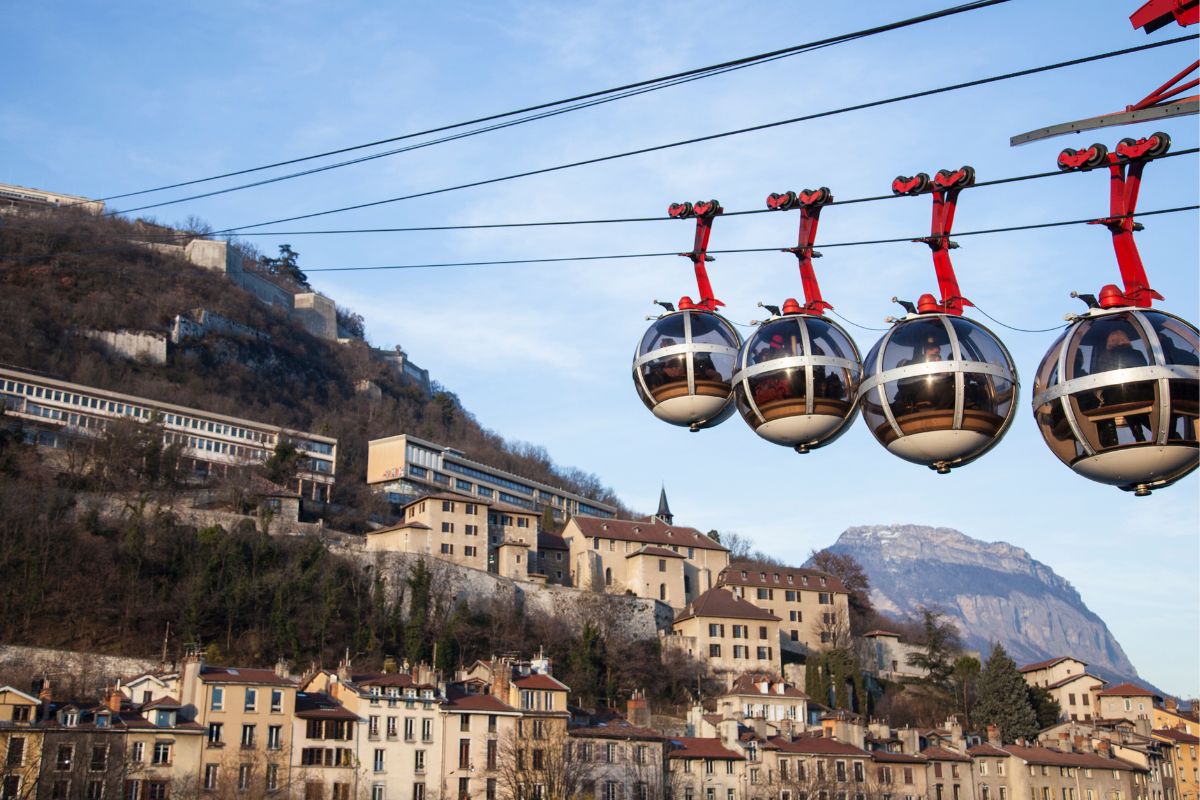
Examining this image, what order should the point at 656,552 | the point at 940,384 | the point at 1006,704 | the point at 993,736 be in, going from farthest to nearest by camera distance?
1. the point at 656,552
2. the point at 1006,704
3. the point at 993,736
4. the point at 940,384

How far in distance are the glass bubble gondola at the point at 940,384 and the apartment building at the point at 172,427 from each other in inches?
3356

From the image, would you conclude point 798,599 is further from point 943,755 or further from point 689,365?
point 689,365

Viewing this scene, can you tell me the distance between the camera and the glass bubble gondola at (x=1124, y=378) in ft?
29.4

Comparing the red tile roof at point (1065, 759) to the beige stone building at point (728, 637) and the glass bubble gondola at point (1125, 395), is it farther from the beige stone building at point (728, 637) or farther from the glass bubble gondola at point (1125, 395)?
the glass bubble gondola at point (1125, 395)

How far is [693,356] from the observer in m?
11.6

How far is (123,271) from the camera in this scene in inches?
5310

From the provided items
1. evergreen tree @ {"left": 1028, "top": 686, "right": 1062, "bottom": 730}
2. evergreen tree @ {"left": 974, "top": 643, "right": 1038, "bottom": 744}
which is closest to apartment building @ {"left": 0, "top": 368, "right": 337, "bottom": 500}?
evergreen tree @ {"left": 974, "top": 643, "right": 1038, "bottom": 744}

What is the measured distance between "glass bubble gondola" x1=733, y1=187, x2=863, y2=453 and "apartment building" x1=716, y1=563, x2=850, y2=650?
83.8 meters

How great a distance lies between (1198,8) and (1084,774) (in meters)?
68.2

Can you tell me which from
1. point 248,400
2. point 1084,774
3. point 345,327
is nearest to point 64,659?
point 1084,774

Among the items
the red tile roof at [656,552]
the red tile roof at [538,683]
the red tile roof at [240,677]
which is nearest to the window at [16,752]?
the red tile roof at [240,677]

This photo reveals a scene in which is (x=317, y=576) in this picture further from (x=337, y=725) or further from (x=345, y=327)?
(x=345, y=327)

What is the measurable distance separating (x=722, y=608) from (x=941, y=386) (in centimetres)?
7877

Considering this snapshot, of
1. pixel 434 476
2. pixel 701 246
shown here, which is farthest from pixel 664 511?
pixel 701 246
